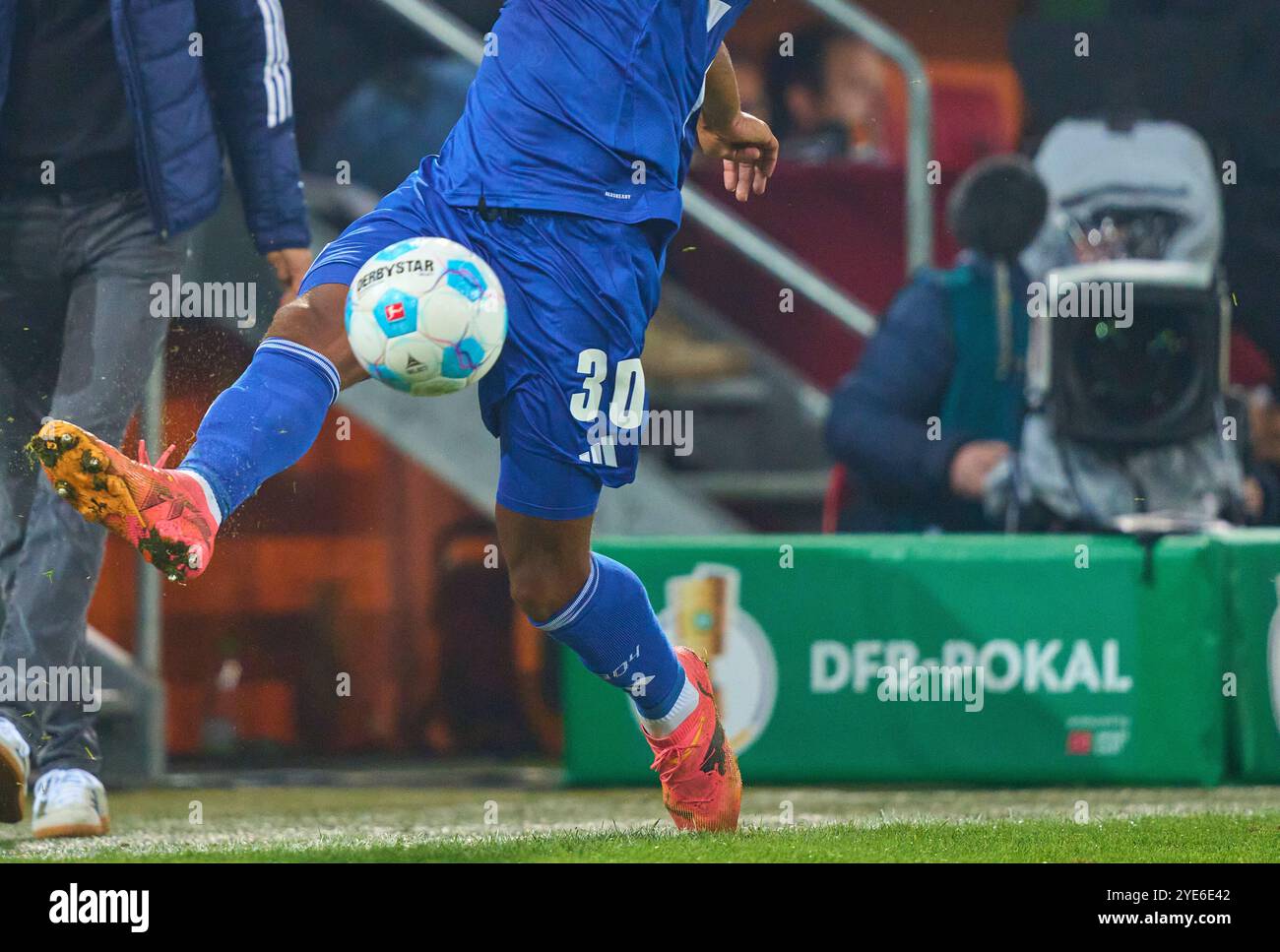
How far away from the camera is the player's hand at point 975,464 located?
6.36 metres

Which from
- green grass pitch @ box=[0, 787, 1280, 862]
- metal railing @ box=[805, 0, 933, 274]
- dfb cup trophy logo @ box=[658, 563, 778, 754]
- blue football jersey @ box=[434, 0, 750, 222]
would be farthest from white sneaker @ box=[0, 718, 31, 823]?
metal railing @ box=[805, 0, 933, 274]

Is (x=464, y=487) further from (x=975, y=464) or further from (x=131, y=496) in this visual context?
(x=131, y=496)

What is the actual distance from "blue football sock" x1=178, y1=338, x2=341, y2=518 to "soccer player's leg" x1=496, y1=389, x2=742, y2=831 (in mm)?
467

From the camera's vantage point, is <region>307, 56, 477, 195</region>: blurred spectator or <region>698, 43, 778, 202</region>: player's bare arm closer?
<region>698, 43, 778, 202</region>: player's bare arm

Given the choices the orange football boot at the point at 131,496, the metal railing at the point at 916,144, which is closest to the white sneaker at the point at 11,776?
the orange football boot at the point at 131,496

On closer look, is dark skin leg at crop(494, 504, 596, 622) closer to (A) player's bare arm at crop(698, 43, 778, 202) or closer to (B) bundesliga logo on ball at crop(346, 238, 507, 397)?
(B) bundesliga logo on ball at crop(346, 238, 507, 397)

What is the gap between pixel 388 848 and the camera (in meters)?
3.76

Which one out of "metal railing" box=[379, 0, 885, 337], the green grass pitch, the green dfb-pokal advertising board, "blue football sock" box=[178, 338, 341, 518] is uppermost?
"metal railing" box=[379, 0, 885, 337]

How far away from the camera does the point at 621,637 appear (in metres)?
4.07

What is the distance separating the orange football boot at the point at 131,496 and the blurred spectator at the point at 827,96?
17.0 feet

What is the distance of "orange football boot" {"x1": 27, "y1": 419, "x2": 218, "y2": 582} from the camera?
3.07 metres

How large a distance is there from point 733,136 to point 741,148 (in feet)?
0.12
